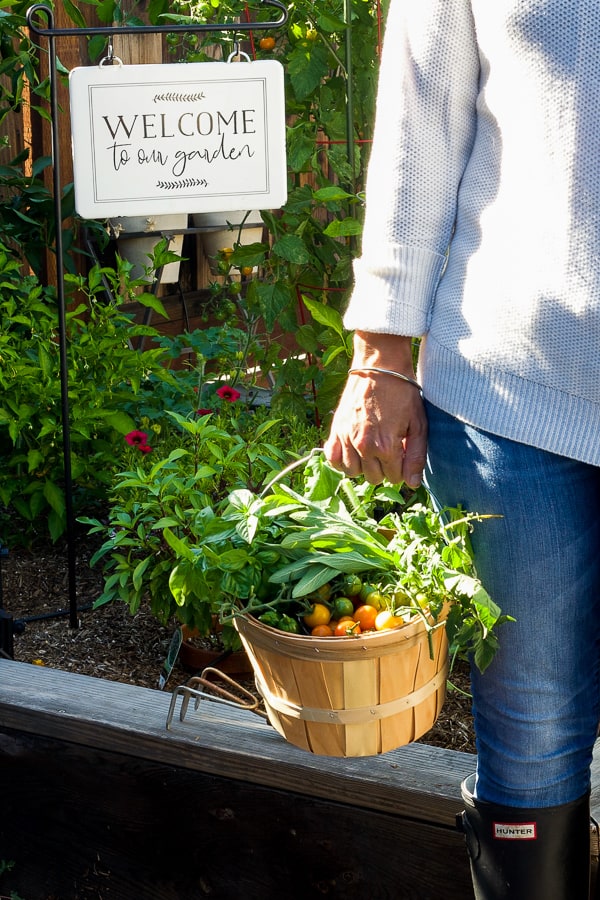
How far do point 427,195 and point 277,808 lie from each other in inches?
38.3

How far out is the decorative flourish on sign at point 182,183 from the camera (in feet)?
7.12

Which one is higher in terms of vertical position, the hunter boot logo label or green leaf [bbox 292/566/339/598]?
green leaf [bbox 292/566/339/598]

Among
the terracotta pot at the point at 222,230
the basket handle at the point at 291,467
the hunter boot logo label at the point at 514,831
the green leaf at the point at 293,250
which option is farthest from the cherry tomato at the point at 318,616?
the terracotta pot at the point at 222,230

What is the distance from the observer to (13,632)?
221 cm

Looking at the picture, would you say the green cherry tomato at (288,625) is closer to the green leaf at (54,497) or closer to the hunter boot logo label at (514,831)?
the hunter boot logo label at (514,831)

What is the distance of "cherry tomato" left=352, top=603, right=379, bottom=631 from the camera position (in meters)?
1.38

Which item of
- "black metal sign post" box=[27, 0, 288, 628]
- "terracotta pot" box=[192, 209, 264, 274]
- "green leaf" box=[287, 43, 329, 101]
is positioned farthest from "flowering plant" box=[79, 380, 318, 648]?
"terracotta pot" box=[192, 209, 264, 274]

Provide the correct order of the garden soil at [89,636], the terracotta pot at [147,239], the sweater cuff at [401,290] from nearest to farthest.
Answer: the sweater cuff at [401,290] → the garden soil at [89,636] → the terracotta pot at [147,239]

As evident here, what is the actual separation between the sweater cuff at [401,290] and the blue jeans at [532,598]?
0.10 meters

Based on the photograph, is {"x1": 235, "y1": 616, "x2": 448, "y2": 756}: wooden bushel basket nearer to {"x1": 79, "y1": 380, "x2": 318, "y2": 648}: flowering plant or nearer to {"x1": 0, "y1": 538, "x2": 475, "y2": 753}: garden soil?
{"x1": 79, "y1": 380, "x2": 318, "y2": 648}: flowering plant

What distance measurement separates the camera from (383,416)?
1196 mm

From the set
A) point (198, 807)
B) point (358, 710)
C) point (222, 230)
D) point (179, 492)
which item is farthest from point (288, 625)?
point (222, 230)

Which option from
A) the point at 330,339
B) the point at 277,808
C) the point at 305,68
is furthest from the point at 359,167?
the point at 277,808

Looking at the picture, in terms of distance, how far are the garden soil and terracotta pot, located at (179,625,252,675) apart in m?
0.03
